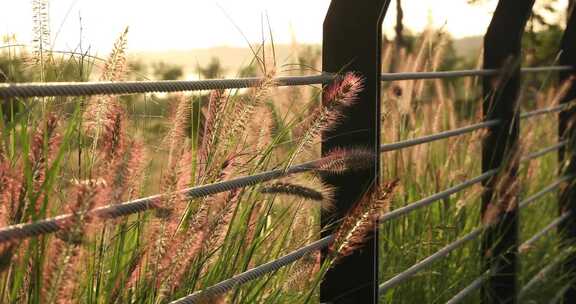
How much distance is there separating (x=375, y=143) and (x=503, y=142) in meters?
1.34

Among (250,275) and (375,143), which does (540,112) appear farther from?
(250,275)

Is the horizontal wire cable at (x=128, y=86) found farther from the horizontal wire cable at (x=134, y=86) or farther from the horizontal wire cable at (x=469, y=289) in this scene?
the horizontal wire cable at (x=469, y=289)

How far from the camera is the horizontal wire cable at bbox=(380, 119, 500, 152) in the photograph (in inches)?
89.7

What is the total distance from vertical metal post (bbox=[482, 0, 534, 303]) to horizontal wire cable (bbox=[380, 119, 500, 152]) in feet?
0.21

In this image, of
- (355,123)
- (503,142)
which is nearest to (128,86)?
(355,123)

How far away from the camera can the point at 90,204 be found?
3.50ft

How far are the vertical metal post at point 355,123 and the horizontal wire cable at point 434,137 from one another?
178mm

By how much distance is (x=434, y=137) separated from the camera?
268 cm

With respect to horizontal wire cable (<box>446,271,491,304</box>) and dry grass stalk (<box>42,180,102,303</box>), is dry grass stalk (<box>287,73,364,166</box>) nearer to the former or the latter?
dry grass stalk (<box>42,180,102,303</box>)

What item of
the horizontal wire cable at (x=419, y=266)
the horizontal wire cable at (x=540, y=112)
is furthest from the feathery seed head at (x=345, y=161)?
the horizontal wire cable at (x=540, y=112)

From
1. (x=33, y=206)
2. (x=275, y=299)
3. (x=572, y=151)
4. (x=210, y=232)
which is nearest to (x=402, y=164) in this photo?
(x=572, y=151)

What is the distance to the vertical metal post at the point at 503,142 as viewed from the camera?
3.11m

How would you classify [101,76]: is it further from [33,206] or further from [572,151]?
[572,151]

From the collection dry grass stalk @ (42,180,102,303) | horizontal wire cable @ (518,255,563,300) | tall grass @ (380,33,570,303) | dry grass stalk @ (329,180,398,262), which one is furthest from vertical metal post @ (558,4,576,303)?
dry grass stalk @ (42,180,102,303)
